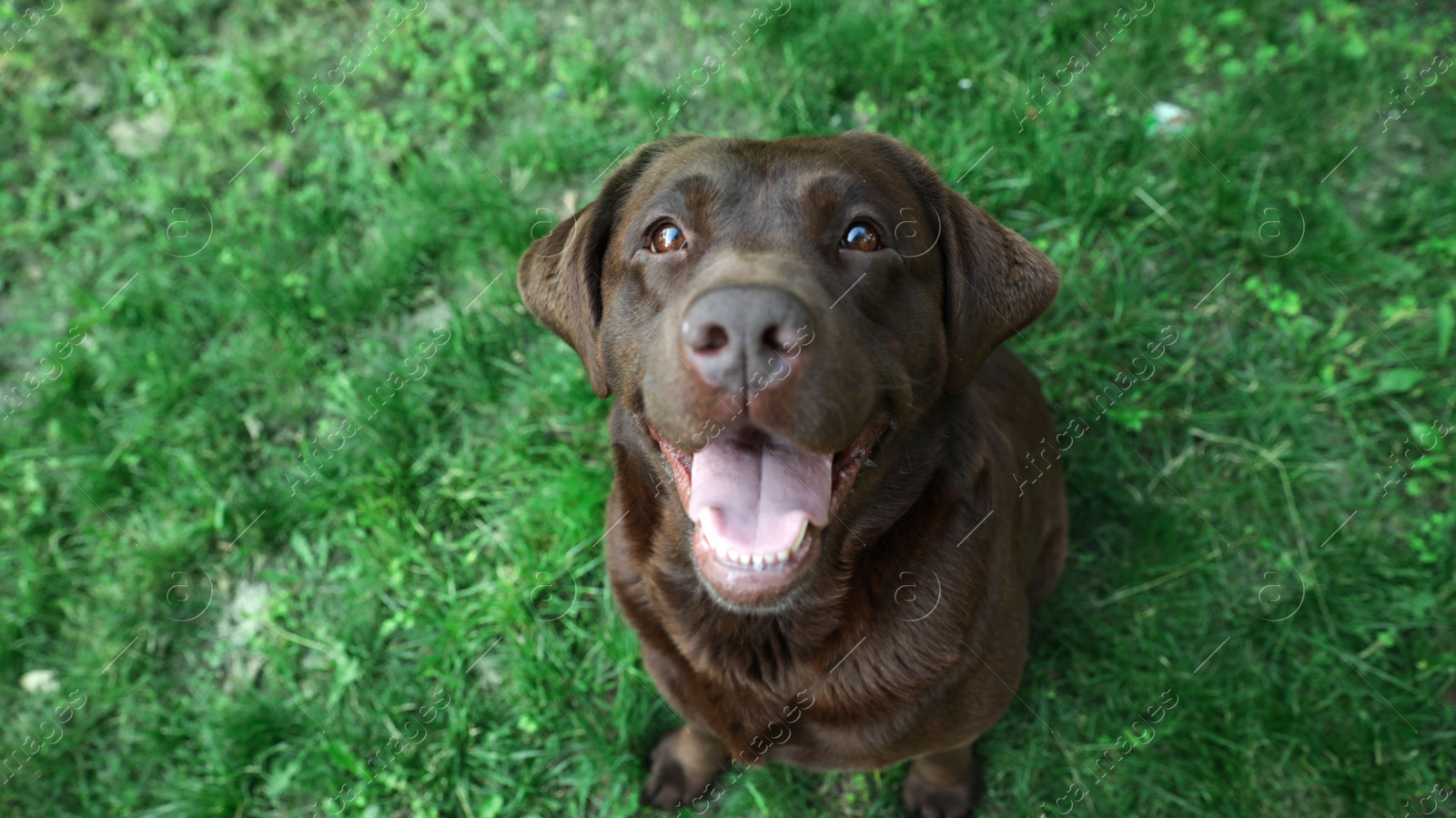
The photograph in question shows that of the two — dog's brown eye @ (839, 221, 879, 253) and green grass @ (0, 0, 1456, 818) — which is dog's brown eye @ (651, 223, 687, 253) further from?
green grass @ (0, 0, 1456, 818)

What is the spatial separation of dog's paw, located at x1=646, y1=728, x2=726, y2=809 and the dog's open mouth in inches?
53.1

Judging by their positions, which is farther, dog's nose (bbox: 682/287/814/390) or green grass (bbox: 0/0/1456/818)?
green grass (bbox: 0/0/1456/818)

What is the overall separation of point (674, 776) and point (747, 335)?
2.06m

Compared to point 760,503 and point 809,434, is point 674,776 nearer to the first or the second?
point 760,503

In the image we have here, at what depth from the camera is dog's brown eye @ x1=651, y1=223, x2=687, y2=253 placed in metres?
2.31

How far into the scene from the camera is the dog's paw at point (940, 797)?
315cm

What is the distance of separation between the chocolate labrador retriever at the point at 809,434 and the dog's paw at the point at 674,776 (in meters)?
0.50

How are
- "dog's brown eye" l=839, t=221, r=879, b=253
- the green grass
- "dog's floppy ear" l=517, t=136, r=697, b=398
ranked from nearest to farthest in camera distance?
"dog's brown eye" l=839, t=221, r=879, b=253 < "dog's floppy ear" l=517, t=136, r=697, b=398 < the green grass

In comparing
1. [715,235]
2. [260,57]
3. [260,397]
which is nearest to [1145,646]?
[715,235]

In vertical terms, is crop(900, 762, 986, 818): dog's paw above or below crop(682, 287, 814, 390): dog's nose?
below

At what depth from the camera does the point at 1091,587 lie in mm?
3520

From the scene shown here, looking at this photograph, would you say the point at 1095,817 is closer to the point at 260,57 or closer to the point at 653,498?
the point at 653,498

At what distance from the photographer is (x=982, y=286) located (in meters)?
2.38

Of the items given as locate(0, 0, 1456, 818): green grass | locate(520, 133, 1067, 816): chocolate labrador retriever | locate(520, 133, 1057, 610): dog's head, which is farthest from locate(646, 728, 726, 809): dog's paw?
locate(520, 133, 1057, 610): dog's head
